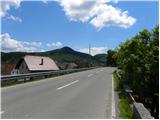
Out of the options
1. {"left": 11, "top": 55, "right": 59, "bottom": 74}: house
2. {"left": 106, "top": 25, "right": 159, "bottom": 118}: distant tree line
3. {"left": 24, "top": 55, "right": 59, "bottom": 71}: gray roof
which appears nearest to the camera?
{"left": 106, "top": 25, "right": 159, "bottom": 118}: distant tree line

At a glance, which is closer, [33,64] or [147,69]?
[147,69]

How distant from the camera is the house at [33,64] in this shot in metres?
62.5

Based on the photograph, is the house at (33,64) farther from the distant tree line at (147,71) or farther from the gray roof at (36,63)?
the distant tree line at (147,71)

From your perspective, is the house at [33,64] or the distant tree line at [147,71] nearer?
the distant tree line at [147,71]

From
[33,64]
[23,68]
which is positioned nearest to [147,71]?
[33,64]

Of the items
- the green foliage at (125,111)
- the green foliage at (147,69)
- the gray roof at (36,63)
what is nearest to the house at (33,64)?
the gray roof at (36,63)

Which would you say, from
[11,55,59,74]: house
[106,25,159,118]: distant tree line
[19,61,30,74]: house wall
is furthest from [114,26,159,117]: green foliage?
[19,61,30,74]: house wall

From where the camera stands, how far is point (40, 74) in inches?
1251

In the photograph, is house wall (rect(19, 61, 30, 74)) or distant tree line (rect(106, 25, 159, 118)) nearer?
distant tree line (rect(106, 25, 159, 118))

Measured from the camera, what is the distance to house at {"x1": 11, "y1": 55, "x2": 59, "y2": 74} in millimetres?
62531

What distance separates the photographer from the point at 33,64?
64.1 metres

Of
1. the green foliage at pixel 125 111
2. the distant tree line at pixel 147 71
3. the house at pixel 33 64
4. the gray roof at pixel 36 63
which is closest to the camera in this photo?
the green foliage at pixel 125 111

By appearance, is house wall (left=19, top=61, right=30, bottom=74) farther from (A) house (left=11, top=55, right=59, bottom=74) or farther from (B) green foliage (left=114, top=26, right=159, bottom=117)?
(B) green foliage (left=114, top=26, right=159, bottom=117)

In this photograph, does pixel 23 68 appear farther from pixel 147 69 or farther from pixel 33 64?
pixel 147 69
